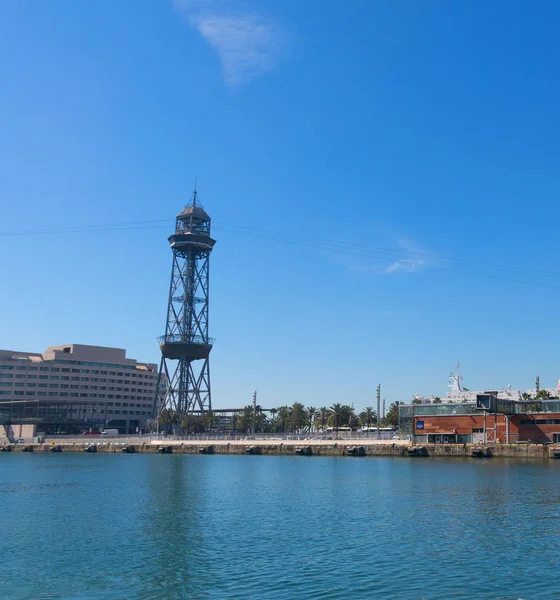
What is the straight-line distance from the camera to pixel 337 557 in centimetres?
3831

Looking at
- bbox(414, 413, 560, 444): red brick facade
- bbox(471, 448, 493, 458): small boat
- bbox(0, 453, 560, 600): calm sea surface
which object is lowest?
bbox(0, 453, 560, 600): calm sea surface

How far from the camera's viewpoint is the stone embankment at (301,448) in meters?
119

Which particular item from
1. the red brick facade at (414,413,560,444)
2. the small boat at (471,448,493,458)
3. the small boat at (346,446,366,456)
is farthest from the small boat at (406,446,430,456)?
the red brick facade at (414,413,560,444)

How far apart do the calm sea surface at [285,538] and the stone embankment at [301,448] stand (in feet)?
120

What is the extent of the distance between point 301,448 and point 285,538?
9564cm

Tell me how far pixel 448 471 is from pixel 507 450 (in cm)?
3364

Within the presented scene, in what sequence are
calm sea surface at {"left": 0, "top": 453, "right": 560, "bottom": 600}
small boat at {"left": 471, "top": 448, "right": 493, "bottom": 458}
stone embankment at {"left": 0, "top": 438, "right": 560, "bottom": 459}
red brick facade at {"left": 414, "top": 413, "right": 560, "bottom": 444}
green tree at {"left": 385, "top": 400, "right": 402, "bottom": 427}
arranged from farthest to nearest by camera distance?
1. green tree at {"left": 385, "top": 400, "right": 402, "bottom": 427}
2. red brick facade at {"left": 414, "top": 413, "right": 560, "bottom": 444}
3. stone embankment at {"left": 0, "top": 438, "right": 560, "bottom": 459}
4. small boat at {"left": 471, "top": 448, "right": 493, "bottom": 458}
5. calm sea surface at {"left": 0, "top": 453, "right": 560, "bottom": 600}

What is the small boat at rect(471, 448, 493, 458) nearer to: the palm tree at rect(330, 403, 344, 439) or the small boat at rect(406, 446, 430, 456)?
the small boat at rect(406, 446, 430, 456)

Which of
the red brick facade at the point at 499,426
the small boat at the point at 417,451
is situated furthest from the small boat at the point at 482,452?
the red brick facade at the point at 499,426

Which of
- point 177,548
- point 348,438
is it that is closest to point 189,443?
point 348,438

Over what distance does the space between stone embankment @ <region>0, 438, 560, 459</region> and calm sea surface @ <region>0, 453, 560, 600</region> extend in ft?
120

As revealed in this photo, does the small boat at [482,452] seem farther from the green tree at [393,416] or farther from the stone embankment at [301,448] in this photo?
the green tree at [393,416]

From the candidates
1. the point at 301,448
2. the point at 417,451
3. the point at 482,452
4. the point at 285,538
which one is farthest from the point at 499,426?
the point at 285,538

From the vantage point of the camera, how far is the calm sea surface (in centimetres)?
3256
